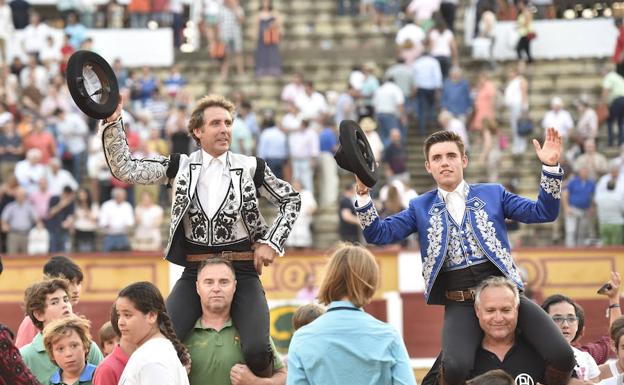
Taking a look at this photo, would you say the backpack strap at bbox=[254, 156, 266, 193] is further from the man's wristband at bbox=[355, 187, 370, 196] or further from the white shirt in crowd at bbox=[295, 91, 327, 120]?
the white shirt in crowd at bbox=[295, 91, 327, 120]

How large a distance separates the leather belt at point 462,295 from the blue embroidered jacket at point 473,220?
107 mm

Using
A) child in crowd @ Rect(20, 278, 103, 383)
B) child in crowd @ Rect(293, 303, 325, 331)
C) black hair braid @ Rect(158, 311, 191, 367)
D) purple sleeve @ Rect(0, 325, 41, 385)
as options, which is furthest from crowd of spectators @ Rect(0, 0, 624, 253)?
purple sleeve @ Rect(0, 325, 41, 385)

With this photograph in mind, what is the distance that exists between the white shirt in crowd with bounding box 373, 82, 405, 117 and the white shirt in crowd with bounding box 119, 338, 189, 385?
15.3m

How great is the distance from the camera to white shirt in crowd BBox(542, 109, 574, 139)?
22.6m

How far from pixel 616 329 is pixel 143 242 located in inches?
460

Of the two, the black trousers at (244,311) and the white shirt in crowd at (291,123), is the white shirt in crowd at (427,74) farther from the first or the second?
the black trousers at (244,311)

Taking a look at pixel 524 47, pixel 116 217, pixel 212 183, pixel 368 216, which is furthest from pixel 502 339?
pixel 524 47

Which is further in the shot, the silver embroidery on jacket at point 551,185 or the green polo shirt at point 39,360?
the green polo shirt at point 39,360

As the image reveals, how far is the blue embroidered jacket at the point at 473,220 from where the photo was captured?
8242 mm

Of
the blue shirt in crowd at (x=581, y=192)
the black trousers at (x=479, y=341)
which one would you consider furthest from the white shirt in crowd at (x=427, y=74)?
the black trousers at (x=479, y=341)

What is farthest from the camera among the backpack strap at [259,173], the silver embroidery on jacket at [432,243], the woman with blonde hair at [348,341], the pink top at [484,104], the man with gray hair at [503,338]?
the pink top at [484,104]

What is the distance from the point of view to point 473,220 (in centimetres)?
834

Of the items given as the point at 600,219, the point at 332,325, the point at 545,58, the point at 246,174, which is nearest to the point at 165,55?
the point at 545,58

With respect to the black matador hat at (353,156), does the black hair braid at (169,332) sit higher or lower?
lower
